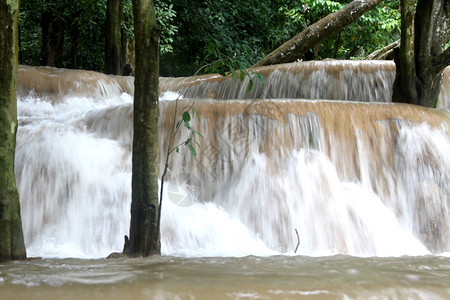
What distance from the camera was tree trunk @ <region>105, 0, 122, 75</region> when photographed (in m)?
11.9

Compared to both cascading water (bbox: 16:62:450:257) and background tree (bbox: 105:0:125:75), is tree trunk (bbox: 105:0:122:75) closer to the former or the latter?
background tree (bbox: 105:0:125:75)

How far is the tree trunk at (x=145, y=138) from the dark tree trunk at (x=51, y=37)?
10962 millimetres

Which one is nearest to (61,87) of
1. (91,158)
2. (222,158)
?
(91,158)

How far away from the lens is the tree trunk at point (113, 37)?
1194 cm

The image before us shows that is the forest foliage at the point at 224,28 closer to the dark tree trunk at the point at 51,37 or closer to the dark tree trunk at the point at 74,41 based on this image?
the dark tree trunk at the point at 74,41

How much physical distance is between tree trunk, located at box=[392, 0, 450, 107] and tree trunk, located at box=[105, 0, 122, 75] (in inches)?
264

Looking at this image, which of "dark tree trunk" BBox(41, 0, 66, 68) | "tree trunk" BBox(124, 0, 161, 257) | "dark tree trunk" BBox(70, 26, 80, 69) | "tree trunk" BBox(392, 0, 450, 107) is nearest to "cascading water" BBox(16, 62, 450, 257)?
"tree trunk" BBox(392, 0, 450, 107)

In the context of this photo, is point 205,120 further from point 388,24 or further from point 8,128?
point 388,24

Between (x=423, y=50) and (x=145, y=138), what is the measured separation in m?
5.04

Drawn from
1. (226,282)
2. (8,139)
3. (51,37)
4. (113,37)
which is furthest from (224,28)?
(226,282)

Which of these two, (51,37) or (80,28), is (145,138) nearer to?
(80,28)

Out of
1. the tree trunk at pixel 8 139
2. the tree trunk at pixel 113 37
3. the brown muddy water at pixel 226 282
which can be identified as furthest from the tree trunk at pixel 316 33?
the brown muddy water at pixel 226 282

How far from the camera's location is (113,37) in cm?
1199

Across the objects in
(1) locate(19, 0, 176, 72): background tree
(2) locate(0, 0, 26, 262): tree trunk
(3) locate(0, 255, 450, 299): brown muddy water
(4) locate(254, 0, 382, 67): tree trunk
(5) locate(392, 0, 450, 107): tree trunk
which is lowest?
(3) locate(0, 255, 450, 299): brown muddy water
